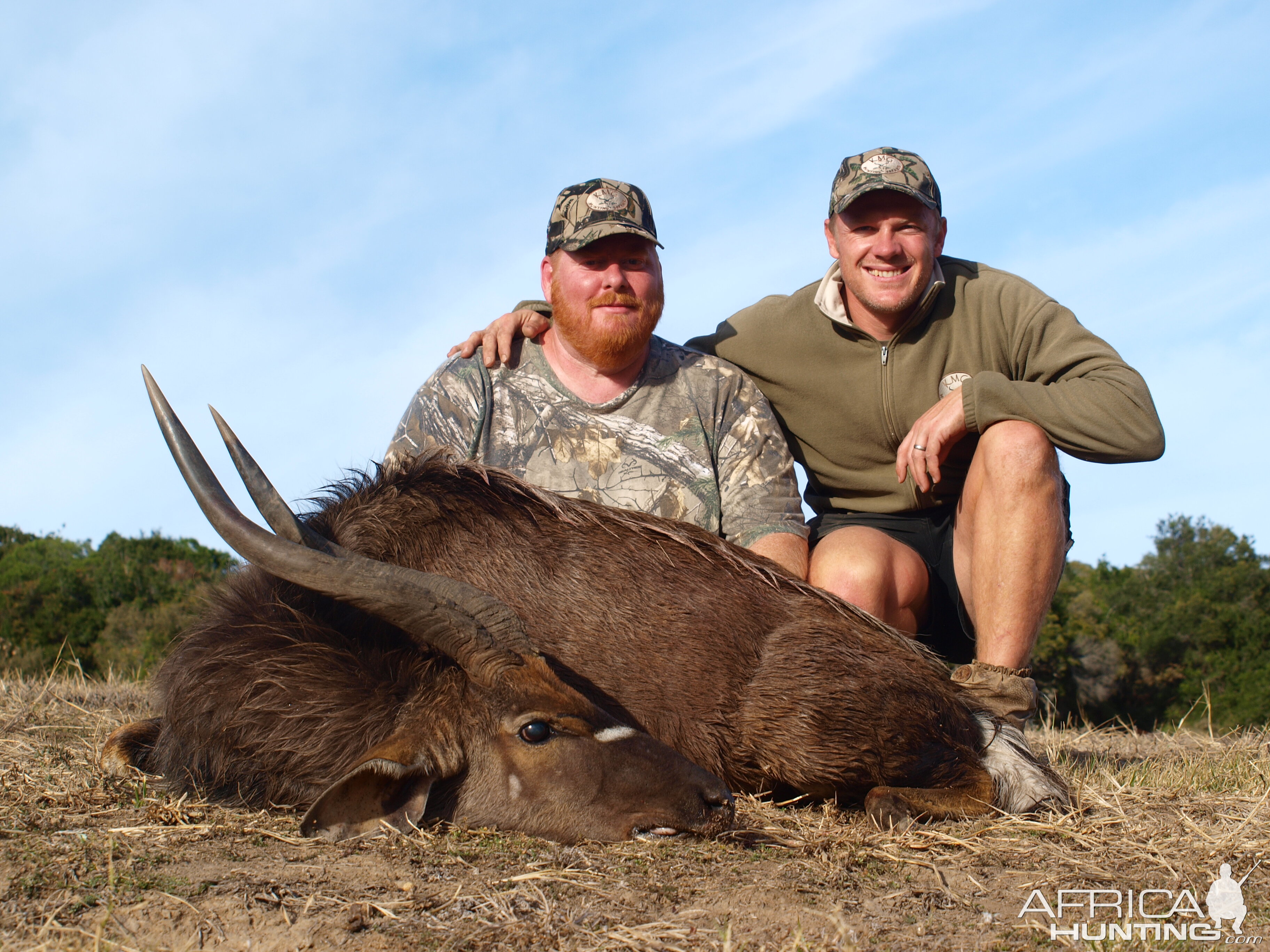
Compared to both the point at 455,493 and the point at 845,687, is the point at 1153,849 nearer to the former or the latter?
the point at 845,687

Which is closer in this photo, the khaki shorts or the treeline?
the khaki shorts

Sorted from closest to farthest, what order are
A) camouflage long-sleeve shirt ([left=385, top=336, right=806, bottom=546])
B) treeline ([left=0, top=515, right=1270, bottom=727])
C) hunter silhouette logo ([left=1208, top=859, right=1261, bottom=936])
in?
1. hunter silhouette logo ([left=1208, top=859, right=1261, bottom=936])
2. camouflage long-sleeve shirt ([left=385, top=336, right=806, bottom=546])
3. treeline ([left=0, top=515, right=1270, bottom=727])

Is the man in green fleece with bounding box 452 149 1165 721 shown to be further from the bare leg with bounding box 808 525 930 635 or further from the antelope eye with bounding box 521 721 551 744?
the antelope eye with bounding box 521 721 551 744

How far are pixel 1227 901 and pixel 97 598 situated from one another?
15.7 meters

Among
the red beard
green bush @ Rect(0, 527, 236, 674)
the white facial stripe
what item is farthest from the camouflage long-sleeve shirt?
green bush @ Rect(0, 527, 236, 674)

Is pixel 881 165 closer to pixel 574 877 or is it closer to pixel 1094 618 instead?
pixel 574 877

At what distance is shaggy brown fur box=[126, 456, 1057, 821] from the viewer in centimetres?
326

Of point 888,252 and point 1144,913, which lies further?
point 888,252

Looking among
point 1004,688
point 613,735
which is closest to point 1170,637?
point 1004,688

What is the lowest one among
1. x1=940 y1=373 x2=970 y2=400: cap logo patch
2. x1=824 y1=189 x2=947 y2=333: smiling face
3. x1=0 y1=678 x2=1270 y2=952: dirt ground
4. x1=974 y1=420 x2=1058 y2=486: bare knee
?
x1=0 y1=678 x2=1270 y2=952: dirt ground

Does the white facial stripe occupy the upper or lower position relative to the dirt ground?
upper

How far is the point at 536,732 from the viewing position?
3156 mm

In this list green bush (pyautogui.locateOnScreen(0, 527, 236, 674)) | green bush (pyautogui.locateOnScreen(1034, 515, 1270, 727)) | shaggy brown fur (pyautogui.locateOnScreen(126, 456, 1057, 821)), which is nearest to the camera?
shaggy brown fur (pyautogui.locateOnScreen(126, 456, 1057, 821))

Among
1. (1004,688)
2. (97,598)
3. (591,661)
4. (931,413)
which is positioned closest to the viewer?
(591,661)
